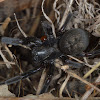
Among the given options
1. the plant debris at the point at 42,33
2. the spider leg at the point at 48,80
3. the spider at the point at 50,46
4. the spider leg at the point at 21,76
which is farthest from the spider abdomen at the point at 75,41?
the spider leg at the point at 21,76

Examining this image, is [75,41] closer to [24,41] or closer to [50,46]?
[50,46]

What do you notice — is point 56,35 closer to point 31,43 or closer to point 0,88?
point 31,43

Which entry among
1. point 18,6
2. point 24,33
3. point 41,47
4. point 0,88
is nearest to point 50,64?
point 41,47

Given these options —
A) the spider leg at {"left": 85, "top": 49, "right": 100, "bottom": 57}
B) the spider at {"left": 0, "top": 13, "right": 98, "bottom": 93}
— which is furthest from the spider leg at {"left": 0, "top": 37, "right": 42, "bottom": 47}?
the spider leg at {"left": 85, "top": 49, "right": 100, "bottom": 57}

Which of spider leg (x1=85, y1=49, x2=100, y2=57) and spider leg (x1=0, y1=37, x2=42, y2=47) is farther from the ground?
spider leg (x1=0, y1=37, x2=42, y2=47)

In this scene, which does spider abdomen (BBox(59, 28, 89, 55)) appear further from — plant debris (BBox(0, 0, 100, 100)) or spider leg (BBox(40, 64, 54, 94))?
spider leg (BBox(40, 64, 54, 94))

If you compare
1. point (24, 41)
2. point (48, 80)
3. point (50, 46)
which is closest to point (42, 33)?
point (50, 46)

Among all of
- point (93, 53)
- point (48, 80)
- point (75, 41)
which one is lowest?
point (48, 80)
